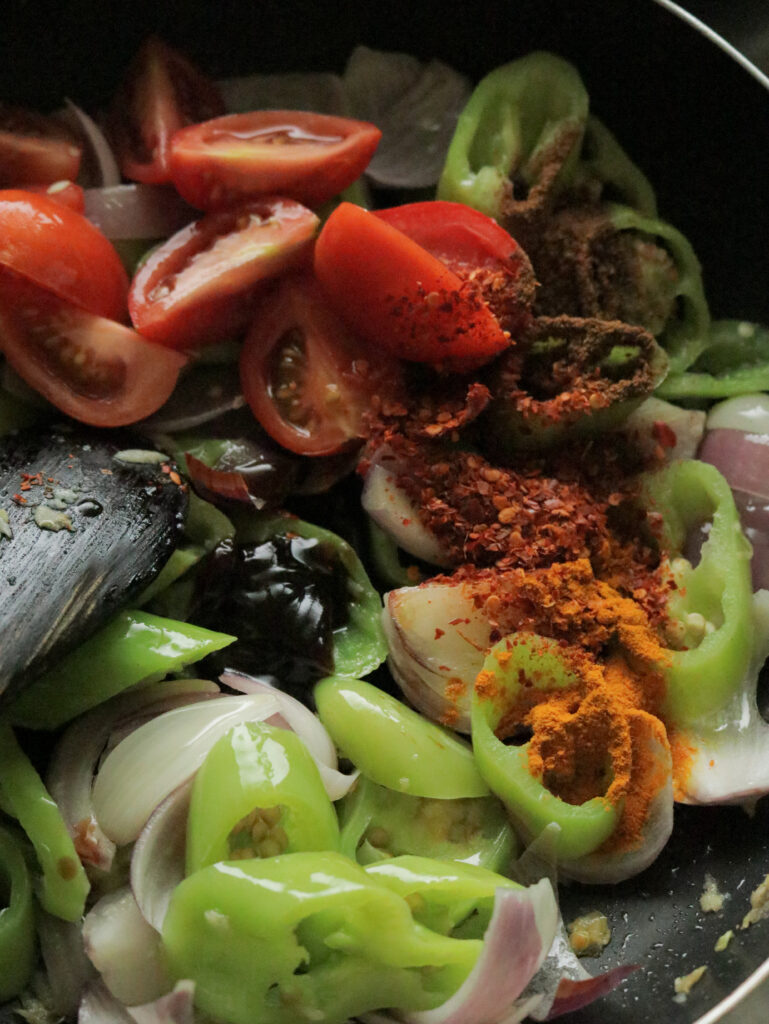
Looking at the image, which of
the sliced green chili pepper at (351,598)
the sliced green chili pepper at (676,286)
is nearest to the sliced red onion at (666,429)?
the sliced green chili pepper at (676,286)

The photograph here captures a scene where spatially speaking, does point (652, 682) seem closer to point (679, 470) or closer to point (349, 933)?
point (679, 470)

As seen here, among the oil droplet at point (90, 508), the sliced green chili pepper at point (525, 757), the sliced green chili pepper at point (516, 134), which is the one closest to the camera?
the sliced green chili pepper at point (525, 757)

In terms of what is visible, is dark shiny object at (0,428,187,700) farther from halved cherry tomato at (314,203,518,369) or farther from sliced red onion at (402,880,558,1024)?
sliced red onion at (402,880,558,1024)

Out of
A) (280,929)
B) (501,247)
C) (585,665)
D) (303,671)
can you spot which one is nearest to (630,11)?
(501,247)

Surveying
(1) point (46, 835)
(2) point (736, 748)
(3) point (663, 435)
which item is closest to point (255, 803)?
(1) point (46, 835)

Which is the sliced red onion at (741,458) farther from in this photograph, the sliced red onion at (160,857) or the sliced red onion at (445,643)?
the sliced red onion at (160,857)
